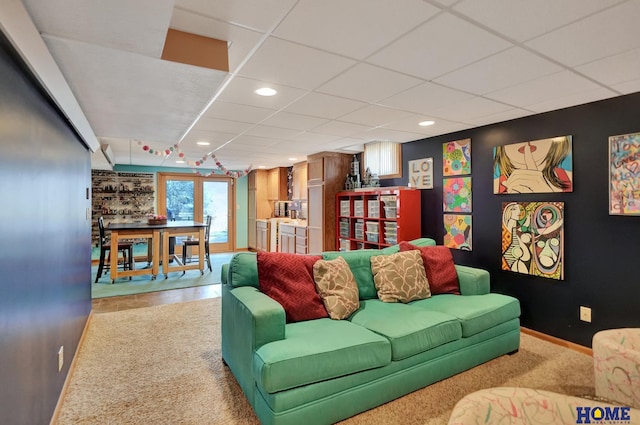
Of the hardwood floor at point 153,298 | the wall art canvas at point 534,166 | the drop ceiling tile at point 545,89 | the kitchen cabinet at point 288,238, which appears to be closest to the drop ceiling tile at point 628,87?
the drop ceiling tile at point 545,89

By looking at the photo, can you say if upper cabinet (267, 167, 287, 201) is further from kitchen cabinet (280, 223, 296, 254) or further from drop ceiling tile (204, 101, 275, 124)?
drop ceiling tile (204, 101, 275, 124)

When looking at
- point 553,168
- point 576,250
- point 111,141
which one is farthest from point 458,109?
point 111,141

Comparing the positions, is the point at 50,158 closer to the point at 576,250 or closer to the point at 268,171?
the point at 576,250

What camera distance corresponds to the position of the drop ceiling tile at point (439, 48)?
5.54 ft

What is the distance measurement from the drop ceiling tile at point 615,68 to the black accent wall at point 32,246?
10.3ft

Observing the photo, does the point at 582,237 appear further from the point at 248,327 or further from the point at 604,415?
the point at 248,327

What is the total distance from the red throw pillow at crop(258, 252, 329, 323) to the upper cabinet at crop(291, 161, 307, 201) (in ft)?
14.5

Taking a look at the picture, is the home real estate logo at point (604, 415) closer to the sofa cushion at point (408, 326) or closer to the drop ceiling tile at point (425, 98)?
the sofa cushion at point (408, 326)

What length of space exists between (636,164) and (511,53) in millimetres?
1623

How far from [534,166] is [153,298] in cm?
504

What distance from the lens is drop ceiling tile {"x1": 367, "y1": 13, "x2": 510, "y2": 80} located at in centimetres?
169

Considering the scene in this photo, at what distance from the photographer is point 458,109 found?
308 centimetres

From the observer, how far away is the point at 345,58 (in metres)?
2.03

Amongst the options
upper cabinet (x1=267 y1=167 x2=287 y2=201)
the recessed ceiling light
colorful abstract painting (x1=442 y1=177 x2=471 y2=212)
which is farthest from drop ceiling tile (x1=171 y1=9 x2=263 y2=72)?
upper cabinet (x1=267 y1=167 x2=287 y2=201)
